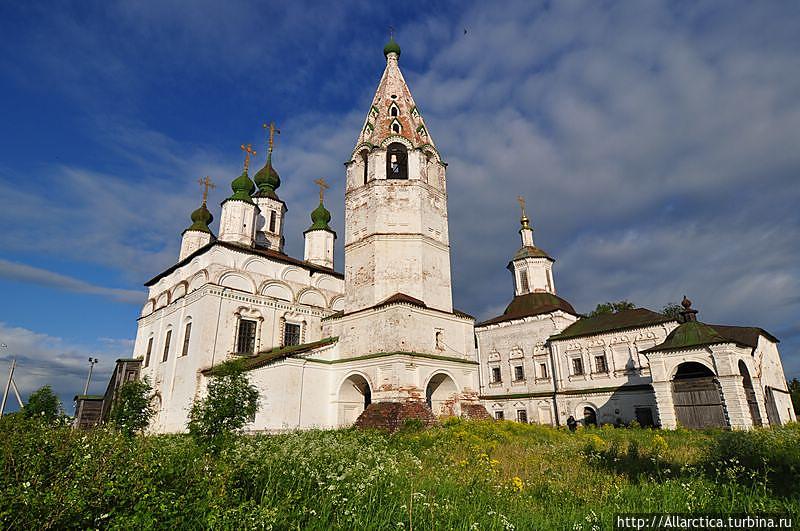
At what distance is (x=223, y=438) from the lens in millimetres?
7902

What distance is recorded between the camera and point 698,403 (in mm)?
18906

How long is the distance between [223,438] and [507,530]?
5.56 metres

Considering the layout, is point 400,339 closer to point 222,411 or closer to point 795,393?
point 222,411

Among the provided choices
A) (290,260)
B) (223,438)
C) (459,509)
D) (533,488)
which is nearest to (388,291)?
(290,260)

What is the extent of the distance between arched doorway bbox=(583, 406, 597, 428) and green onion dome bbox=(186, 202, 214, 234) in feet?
93.0

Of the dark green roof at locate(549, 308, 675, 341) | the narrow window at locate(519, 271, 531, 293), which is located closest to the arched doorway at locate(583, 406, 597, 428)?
the dark green roof at locate(549, 308, 675, 341)

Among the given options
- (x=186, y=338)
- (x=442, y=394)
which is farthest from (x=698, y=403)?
(x=186, y=338)

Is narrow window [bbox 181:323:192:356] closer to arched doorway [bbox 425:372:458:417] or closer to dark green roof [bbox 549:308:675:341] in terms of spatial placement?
arched doorway [bbox 425:372:458:417]

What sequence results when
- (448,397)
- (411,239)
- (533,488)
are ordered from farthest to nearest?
(411,239) → (448,397) → (533,488)

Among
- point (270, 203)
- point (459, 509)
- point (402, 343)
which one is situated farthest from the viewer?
point (270, 203)

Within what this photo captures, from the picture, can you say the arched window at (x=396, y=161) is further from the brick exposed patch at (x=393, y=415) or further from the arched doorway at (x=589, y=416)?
the arched doorway at (x=589, y=416)

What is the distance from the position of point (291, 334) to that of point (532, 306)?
16137 millimetres

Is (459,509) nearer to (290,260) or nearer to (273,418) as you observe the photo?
(273,418)

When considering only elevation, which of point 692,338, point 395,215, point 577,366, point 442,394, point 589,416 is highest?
point 395,215
